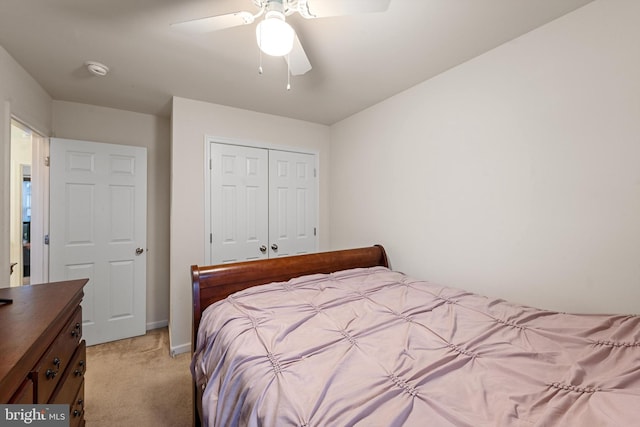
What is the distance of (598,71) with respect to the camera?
135 cm

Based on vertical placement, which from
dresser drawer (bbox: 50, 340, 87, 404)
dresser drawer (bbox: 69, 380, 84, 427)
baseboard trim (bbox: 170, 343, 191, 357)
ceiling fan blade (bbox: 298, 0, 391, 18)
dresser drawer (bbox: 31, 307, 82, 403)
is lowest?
baseboard trim (bbox: 170, 343, 191, 357)

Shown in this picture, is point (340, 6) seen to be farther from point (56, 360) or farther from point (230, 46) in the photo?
point (56, 360)

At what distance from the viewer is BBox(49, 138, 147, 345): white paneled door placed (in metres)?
2.46

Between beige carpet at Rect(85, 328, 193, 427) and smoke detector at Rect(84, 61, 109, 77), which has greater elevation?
smoke detector at Rect(84, 61, 109, 77)

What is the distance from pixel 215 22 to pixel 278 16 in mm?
309

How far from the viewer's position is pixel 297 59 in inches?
60.1

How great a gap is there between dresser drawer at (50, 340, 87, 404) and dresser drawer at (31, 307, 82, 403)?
33 mm

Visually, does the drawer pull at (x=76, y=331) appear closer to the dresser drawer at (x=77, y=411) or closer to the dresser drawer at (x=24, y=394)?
the dresser drawer at (x=77, y=411)

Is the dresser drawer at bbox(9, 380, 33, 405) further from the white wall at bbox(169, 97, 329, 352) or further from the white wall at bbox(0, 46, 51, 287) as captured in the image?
the white wall at bbox(169, 97, 329, 352)

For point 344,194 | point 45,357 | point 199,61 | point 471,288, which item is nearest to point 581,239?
point 471,288

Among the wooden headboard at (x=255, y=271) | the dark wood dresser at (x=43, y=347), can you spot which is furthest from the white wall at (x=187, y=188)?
the dark wood dresser at (x=43, y=347)

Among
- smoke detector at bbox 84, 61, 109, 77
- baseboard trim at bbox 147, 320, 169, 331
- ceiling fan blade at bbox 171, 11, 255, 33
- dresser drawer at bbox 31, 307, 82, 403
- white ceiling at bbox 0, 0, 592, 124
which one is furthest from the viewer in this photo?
baseboard trim at bbox 147, 320, 169, 331
